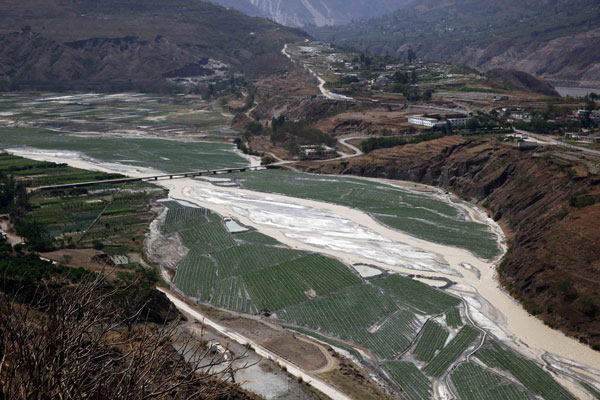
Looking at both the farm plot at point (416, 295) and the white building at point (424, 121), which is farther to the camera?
the white building at point (424, 121)

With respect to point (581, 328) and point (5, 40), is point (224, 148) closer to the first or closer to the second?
point (581, 328)

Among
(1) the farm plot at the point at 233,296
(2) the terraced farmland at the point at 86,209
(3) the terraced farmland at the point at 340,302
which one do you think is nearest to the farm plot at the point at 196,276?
(3) the terraced farmland at the point at 340,302

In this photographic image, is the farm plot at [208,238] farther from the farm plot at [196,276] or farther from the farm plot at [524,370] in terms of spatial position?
the farm plot at [524,370]

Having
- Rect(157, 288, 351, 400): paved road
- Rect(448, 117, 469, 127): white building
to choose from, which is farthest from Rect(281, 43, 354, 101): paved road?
Rect(157, 288, 351, 400): paved road

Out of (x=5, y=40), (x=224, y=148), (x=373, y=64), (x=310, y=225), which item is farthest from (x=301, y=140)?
(x=5, y=40)

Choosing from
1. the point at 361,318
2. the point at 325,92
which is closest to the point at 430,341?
the point at 361,318

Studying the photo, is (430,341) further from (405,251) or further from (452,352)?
(405,251)
